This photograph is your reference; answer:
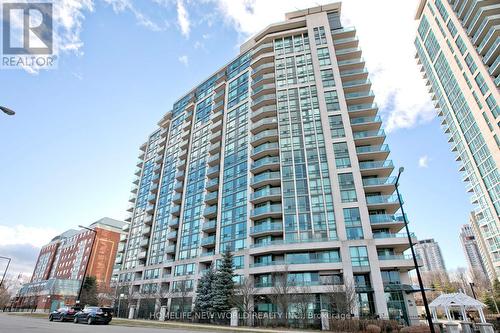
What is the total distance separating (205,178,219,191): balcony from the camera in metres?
52.5

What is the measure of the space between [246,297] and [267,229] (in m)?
10.3

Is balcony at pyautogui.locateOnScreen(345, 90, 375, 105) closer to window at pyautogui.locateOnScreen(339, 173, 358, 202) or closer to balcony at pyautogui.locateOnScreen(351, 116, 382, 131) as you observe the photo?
balcony at pyautogui.locateOnScreen(351, 116, 382, 131)

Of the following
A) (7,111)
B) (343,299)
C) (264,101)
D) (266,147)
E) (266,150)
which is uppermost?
(264,101)

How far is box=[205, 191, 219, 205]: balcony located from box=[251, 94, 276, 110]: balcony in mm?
18122

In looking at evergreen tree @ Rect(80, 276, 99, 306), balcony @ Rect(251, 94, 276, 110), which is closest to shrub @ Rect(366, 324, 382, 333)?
balcony @ Rect(251, 94, 276, 110)

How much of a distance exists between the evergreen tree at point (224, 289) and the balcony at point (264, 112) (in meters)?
26.4

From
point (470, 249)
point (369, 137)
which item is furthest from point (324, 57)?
point (470, 249)

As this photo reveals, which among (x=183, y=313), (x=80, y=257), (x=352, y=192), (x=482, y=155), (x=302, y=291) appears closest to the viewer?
(x=302, y=291)

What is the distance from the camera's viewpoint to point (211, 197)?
51.7m

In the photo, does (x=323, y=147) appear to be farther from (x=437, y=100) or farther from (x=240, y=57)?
(x=437, y=100)

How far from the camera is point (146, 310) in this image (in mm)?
46781

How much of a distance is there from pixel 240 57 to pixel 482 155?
57.5m

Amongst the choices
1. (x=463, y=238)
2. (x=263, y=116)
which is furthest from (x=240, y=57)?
(x=463, y=238)

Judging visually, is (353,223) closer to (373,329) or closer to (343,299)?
(343,299)
